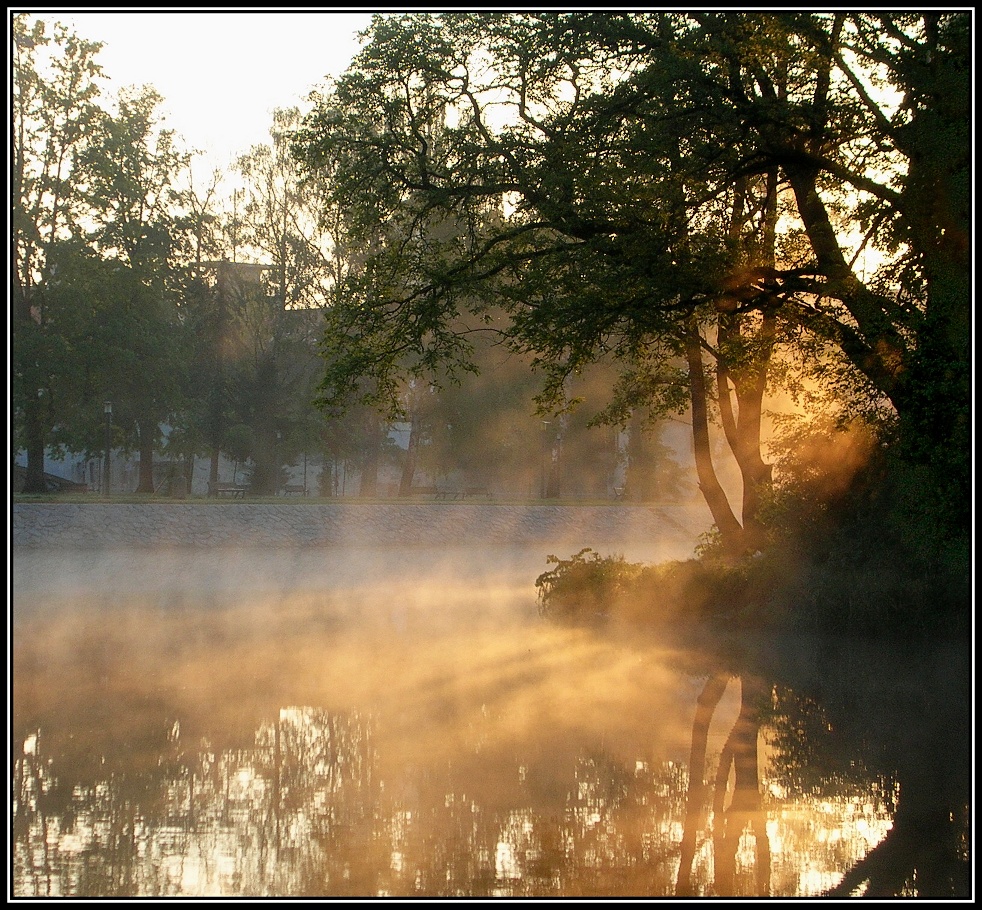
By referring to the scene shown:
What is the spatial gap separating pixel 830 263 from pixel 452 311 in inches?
198

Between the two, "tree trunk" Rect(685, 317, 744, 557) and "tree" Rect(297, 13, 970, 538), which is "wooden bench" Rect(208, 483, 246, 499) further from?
"tree" Rect(297, 13, 970, 538)

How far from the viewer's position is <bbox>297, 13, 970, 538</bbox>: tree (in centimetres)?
1173

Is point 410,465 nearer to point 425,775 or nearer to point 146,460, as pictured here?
point 146,460

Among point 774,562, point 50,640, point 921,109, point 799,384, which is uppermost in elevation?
point 921,109

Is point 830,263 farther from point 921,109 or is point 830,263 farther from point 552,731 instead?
point 552,731

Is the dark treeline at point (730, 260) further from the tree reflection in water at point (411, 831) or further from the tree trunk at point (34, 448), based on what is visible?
the tree trunk at point (34, 448)

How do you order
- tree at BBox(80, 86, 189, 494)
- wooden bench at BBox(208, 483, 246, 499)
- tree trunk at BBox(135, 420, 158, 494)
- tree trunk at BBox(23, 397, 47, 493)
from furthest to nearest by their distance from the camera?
tree trunk at BBox(135, 420, 158, 494) < wooden bench at BBox(208, 483, 246, 499) < tree at BBox(80, 86, 189, 494) < tree trunk at BBox(23, 397, 47, 493)

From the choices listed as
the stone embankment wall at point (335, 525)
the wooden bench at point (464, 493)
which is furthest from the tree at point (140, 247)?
the wooden bench at point (464, 493)

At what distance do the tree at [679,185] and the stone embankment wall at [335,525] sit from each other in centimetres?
1868

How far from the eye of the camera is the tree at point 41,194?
39219 mm

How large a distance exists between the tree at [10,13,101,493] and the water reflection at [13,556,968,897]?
27127 mm

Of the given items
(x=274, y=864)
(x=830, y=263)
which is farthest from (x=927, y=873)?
(x=830, y=263)

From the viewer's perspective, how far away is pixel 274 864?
6324mm

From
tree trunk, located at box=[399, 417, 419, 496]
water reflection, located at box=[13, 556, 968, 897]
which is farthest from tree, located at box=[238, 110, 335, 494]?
water reflection, located at box=[13, 556, 968, 897]
